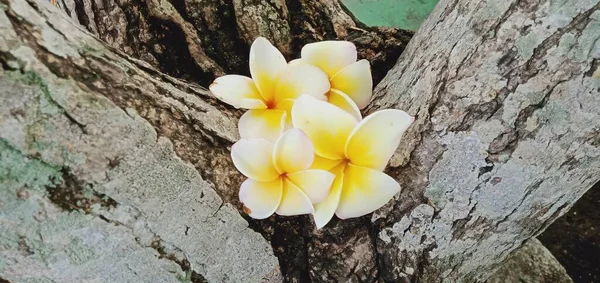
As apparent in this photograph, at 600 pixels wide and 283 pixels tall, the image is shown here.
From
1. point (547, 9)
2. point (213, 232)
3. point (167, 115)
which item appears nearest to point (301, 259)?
point (213, 232)

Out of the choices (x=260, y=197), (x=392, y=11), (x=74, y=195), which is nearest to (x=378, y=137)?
(x=260, y=197)

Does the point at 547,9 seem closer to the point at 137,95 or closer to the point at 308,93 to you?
the point at 308,93

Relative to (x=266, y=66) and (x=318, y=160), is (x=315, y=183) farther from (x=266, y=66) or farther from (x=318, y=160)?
(x=266, y=66)

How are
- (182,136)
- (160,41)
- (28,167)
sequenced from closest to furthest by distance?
(28,167) < (182,136) < (160,41)

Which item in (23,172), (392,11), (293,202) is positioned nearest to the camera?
(23,172)

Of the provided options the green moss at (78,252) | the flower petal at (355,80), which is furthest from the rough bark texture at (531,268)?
the green moss at (78,252)


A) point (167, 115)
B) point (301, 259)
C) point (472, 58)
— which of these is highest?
point (472, 58)

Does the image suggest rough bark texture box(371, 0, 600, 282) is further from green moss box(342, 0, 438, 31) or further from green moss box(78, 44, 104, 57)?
green moss box(342, 0, 438, 31)
